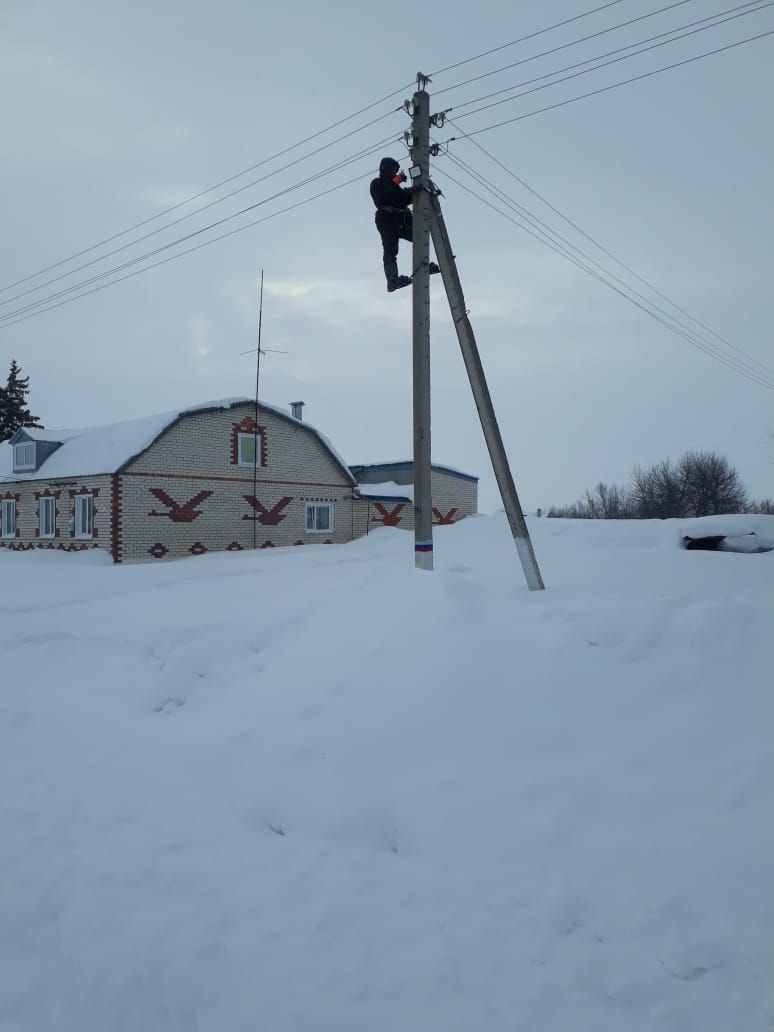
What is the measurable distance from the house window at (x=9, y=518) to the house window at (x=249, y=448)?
8.88m

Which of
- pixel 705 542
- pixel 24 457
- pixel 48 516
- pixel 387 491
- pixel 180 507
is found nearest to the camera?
pixel 705 542

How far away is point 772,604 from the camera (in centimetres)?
591

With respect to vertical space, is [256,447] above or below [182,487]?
above

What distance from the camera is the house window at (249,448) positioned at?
23.0 meters

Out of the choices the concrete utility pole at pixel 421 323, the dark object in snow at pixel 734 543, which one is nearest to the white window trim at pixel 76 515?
the concrete utility pole at pixel 421 323

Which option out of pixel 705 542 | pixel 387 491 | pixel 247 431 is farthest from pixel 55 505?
pixel 705 542

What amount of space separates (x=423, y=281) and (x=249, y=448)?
15160mm

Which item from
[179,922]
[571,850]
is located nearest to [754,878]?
[571,850]

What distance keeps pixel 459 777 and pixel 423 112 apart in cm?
857

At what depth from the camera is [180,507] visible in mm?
21375

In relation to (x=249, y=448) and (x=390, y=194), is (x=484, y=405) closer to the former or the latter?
(x=390, y=194)

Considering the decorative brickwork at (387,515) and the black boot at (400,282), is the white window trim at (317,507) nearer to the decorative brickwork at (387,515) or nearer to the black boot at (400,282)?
the decorative brickwork at (387,515)

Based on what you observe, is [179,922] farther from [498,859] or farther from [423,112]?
[423,112]

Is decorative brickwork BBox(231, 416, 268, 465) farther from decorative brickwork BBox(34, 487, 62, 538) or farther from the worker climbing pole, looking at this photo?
the worker climbing pole
